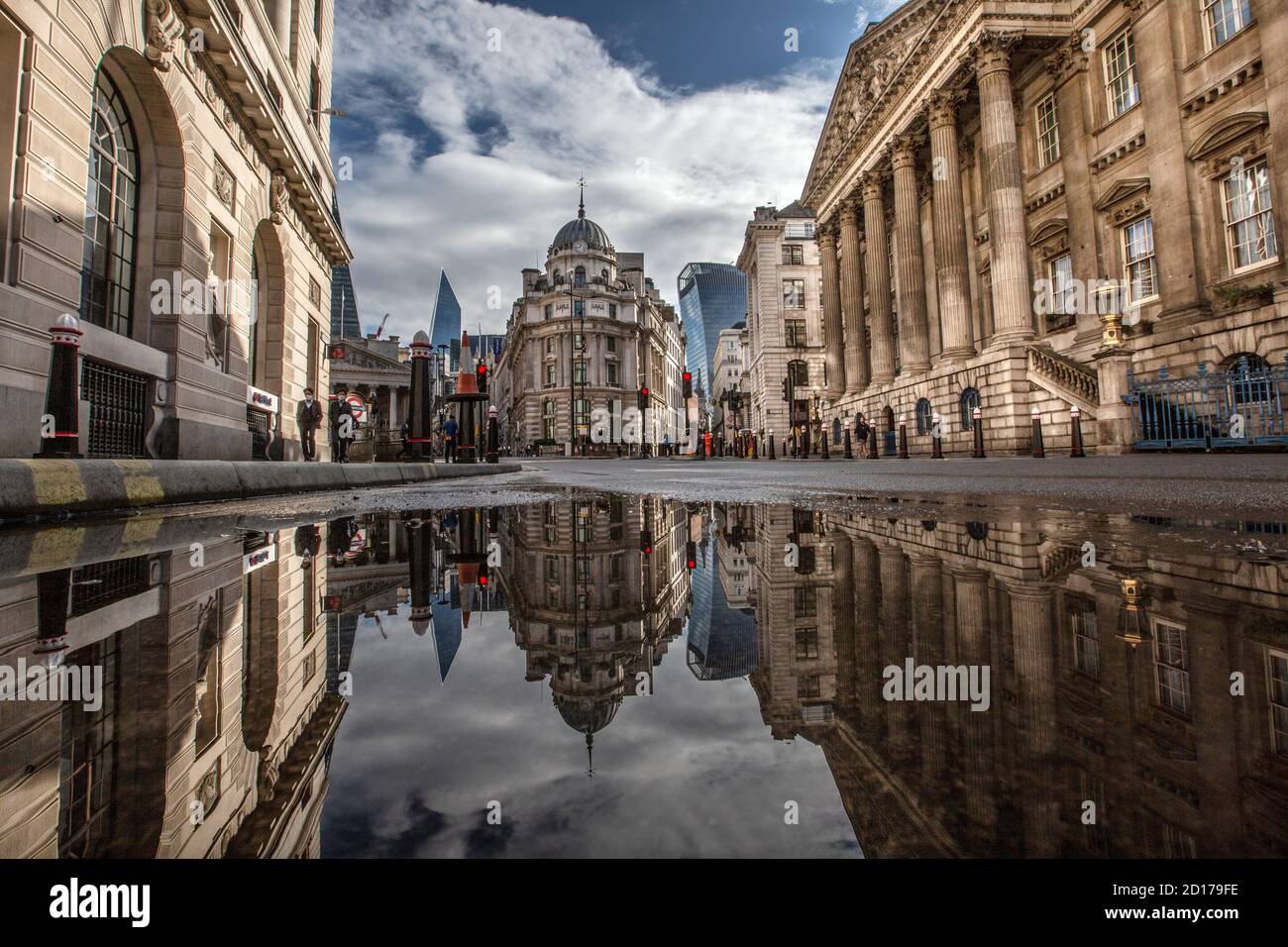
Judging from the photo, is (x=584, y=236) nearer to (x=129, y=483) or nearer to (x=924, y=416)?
(x=924, y=416)

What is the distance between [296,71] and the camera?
16.9 metres

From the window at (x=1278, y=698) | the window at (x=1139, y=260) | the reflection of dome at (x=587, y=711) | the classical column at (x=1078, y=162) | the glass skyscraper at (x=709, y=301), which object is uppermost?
the glass skyscraper at (x=709, y=301)

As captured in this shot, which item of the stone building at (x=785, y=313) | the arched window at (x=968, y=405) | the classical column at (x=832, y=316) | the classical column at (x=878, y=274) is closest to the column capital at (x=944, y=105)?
the classical column at (x=878, y=274)

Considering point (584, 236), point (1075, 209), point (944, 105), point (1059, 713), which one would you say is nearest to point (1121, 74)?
point (1075, 209)

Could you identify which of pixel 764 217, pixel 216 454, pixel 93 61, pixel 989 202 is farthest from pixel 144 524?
pixel 764 217

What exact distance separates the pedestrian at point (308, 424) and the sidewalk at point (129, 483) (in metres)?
9.64

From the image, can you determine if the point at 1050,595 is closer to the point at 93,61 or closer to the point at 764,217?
the point at 93,61

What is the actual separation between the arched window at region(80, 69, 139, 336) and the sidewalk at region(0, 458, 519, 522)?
14.9 feet

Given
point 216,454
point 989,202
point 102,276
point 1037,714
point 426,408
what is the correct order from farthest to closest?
point 989,202
point 426,408
point 216,454
point 102,276
point 1037,714

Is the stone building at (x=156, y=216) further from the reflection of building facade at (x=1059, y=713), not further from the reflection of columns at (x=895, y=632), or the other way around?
the reflection of building facade at (x=1059, y=713)

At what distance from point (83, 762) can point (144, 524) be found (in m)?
3.44

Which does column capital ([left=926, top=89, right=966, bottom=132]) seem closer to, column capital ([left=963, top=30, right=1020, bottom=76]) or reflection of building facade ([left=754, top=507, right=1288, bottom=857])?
column capital ([left=963, top=30, right=1020, bottom=76])

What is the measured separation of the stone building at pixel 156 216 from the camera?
6387 millimetres

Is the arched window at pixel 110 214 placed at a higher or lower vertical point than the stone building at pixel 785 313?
lower
